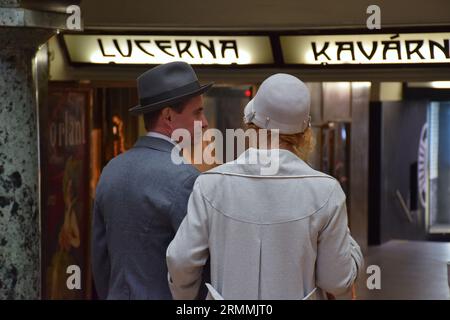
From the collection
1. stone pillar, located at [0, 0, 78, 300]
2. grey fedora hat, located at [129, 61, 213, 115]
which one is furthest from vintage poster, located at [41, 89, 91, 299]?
grey fedora hat, located at [129, 61, 213, 115]

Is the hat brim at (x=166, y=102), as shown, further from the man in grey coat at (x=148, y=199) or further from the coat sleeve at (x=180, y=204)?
the coat sleeve at (x=180, y=204)

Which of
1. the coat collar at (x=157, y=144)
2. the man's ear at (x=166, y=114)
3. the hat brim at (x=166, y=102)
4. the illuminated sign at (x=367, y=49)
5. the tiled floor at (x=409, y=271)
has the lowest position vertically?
the tiled floor at (x=409, y=271)

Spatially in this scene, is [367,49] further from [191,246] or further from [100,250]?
[191,246]

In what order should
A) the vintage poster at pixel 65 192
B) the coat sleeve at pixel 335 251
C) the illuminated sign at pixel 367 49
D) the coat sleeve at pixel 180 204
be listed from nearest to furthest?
the coat sleeve at pixel 335 251, the coat sleeve at pixel 180 204, the illuminated sign at pixel 367 49, the vintage poster at pixel 65 192

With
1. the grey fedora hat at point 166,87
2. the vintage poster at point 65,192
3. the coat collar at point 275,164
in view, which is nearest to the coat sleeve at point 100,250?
the grey fedora hat at point 166,87

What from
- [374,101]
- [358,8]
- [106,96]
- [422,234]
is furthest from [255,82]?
[422,234]

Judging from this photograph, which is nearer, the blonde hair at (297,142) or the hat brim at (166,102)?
the blonde hair at (297,142)

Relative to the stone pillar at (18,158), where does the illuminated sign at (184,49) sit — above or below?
above

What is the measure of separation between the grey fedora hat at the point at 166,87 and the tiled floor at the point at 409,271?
6.24m

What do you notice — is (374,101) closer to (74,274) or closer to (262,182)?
(74,274)

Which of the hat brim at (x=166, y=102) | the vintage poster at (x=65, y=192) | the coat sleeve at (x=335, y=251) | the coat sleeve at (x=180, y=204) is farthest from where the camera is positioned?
the vintage poster at (x=65, y=192)

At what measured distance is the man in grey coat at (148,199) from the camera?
303 centimetres

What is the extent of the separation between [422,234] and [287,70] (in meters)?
10.5

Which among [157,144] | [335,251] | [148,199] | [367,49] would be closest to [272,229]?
[335,251]
